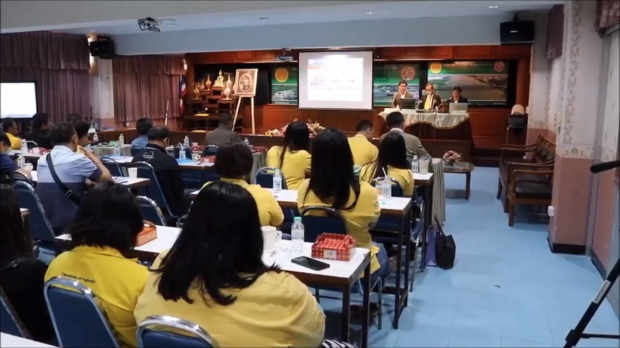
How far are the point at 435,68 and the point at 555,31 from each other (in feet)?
17.2

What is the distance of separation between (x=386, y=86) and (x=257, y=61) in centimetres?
304

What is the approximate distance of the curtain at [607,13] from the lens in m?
3.84

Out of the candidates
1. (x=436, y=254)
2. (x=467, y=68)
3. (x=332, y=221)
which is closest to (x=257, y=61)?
(x=467, y=68)

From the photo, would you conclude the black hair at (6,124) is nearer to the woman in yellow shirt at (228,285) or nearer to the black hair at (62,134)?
the black hair at (62,134)

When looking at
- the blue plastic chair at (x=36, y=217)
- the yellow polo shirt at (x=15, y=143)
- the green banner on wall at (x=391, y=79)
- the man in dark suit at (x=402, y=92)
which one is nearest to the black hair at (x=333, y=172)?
the blue plastic chair at (x=36, y=217)

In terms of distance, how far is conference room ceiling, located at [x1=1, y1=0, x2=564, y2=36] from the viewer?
14.6ft

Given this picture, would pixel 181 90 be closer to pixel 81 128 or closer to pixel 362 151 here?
pixel 81 128

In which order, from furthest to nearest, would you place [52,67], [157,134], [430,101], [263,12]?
[430,101] → [52,67] → [263,12] → [157,134]

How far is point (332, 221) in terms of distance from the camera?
283cm

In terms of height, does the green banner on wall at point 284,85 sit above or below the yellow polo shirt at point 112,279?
above

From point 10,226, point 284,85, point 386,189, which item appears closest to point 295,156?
point 386,189

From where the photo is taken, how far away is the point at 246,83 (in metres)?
12.2

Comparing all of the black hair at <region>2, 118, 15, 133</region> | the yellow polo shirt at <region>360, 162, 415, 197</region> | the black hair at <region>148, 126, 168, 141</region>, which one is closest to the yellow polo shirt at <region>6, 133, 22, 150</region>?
the black hair at <region>2, 118, 15, 133</region>

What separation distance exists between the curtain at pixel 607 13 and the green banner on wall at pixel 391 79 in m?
7.44
